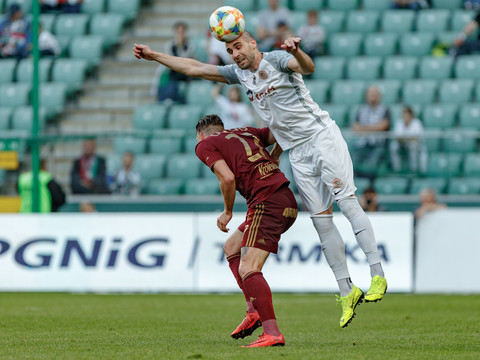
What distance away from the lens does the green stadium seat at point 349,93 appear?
636 inches

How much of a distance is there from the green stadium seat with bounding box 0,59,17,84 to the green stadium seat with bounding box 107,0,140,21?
2488mm

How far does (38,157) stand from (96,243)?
163cm

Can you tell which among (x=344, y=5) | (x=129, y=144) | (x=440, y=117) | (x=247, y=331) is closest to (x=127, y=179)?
(x=129, y=144)

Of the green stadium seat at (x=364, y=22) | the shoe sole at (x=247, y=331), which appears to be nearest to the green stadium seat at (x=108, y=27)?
the green stadium seat at (x=364, y=22)

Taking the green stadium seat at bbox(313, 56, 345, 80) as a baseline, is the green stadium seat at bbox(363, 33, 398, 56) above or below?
above

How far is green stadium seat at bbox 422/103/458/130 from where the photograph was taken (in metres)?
15.4

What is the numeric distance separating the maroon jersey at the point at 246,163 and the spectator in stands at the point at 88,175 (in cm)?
702

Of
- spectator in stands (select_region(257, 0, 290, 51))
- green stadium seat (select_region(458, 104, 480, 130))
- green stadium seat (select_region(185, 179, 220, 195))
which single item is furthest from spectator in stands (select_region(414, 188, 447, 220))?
spectator in stands (select_region(257, 0, 290, 51))

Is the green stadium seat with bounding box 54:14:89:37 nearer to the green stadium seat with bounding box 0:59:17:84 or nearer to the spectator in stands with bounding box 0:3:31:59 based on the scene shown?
the spectator in stands with bounding box 0:3:31:59

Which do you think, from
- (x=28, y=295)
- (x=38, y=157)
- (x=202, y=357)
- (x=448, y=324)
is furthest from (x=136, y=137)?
(x=202, y=357)

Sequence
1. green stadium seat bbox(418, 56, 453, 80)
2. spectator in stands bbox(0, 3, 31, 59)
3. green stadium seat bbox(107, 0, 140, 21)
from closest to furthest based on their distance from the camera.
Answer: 1. green stadium seat bbox(418, 56, 453, 80)
2. spectator in stands bbox(0, 3, 31, 59)
3. green stadium seat bbox(107, 0, 140, 21)

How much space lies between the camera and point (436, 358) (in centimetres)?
609

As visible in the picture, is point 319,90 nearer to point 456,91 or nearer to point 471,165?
point 456,91

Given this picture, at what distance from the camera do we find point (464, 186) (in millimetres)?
13711
